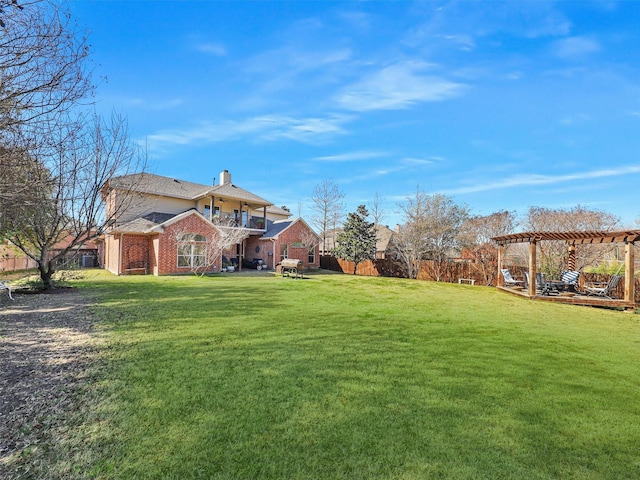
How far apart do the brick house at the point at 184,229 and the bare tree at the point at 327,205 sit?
829 cm

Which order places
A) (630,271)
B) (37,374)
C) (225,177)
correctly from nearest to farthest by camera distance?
(37,374), (630,271), (225,177)

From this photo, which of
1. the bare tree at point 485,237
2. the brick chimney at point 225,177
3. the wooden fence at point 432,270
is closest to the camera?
the wooden fence at point 432,270

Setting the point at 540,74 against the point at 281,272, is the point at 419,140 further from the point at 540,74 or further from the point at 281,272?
the point at 281,272

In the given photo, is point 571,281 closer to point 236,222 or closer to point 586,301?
point 586,301

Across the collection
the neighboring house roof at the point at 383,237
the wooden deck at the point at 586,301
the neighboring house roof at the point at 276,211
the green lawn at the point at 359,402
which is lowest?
the wooden deck at the point at 586,301

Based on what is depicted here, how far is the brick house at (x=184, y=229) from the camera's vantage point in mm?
18422

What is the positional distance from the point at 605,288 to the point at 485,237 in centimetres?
1066

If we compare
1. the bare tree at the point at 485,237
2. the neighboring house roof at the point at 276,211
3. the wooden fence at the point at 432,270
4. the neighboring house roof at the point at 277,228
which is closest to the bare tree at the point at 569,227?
the wooden fence at the point at 432,270

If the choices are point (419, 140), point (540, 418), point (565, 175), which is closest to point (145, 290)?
point (540, 418)

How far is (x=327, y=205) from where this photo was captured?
36.2 meters

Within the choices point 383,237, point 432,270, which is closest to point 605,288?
point 432,270

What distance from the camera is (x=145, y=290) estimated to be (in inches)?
477

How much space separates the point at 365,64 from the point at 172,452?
12.7 metres

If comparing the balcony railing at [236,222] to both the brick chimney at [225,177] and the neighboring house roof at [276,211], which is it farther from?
the neighboring house roof at [276,211]
